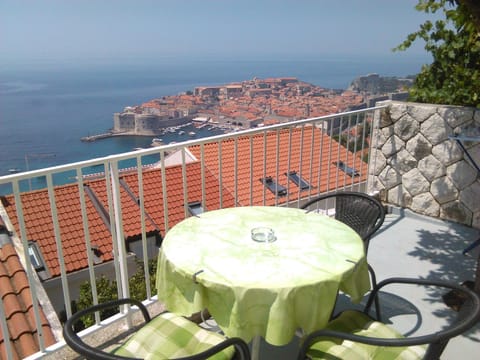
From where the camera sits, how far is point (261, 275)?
4.96ft

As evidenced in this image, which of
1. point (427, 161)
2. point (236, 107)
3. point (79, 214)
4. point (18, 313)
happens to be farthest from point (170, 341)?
point (236, 107)

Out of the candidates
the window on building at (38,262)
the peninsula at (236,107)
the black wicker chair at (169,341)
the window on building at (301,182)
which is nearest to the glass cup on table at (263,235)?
the black wicker chair at (169,341)

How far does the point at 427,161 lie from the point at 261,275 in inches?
134

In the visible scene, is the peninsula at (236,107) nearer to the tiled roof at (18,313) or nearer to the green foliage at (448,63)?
the green foliage at (448,63)

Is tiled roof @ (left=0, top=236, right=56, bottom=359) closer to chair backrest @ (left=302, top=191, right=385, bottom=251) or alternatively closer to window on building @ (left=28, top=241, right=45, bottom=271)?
chair backrest @ (left=302, top=191, right=385, bottom=251)

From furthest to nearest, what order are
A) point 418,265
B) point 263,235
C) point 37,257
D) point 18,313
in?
point 37,257, point 418,265, point 18,313, point 263,235

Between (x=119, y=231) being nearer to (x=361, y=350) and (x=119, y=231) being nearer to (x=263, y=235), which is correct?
(x=263, y=235)

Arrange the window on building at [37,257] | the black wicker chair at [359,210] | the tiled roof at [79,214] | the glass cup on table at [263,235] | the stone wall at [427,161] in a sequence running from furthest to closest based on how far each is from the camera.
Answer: the tiled roof at [79,214], the window on building at [37,257], the stone wall at [427,161], the black wicker chair at [359,210], the glass cup on table at [263,235]

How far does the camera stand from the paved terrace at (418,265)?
228cm

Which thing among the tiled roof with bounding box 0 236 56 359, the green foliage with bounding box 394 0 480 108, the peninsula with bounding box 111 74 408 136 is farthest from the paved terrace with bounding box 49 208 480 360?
the peninsula with bounding box 111 74 408 136

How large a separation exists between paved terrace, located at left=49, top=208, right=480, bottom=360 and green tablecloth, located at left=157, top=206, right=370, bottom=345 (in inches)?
32.5

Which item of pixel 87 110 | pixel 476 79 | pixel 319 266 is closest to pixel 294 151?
pixel 476 79

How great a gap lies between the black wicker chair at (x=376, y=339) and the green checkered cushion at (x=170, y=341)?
382mm

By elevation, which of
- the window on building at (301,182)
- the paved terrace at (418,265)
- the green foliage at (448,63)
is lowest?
the paved terrace at (418,265)
